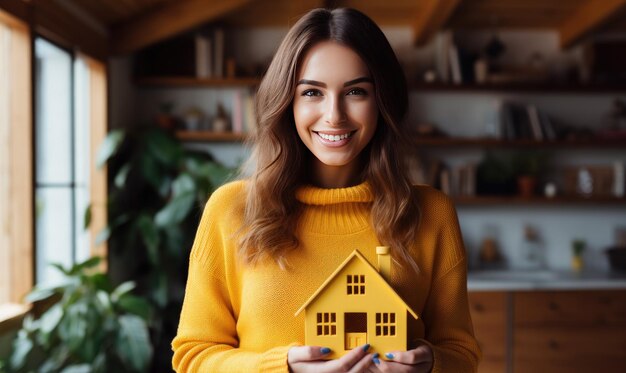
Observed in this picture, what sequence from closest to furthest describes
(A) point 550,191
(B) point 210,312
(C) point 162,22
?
(B) point 210,312, (C) point 162,22, (A) point 550,191

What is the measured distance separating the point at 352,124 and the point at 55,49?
7.93ft

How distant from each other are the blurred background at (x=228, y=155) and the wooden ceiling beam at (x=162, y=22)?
0.01 m

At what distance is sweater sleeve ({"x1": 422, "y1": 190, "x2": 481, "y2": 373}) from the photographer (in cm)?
120

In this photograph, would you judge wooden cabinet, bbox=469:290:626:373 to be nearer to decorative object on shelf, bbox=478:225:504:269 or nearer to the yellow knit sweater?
decorative object on shelf, bbox=478:225:504:269

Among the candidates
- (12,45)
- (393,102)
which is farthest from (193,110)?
(393,102)

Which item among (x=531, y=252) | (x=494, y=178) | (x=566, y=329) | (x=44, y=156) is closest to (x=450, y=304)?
(x=44, y=156)

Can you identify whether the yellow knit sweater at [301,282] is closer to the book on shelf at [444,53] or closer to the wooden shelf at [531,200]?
the wooden shelf at [531,200]

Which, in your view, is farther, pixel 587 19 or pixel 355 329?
pixel 587 19

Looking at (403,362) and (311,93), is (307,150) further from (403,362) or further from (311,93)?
(403,362)

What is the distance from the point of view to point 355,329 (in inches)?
40.7

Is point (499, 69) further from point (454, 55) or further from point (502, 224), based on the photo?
point (502, 224)

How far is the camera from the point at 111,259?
3535mm

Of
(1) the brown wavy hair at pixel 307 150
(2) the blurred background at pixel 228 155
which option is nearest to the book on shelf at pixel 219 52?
(2) the blurred background at pixel 228 155

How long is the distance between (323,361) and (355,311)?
98 mm
